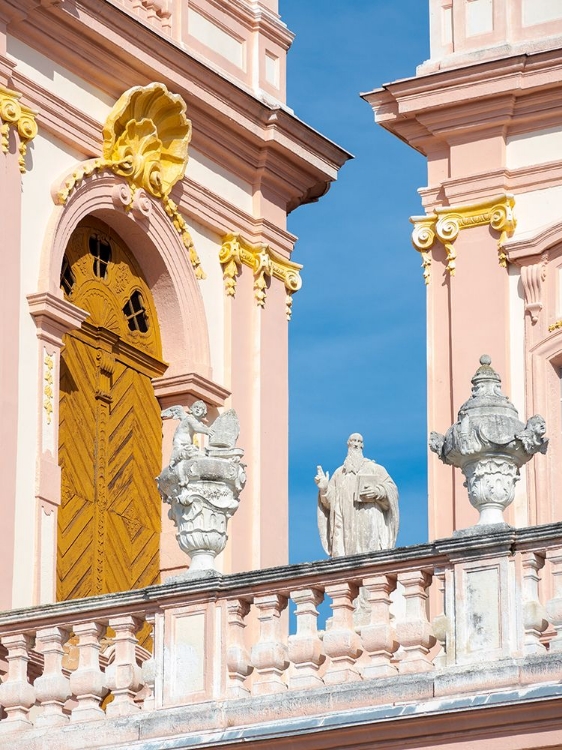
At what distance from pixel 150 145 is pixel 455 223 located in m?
2.41

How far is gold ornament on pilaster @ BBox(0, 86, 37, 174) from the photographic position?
2080 cm

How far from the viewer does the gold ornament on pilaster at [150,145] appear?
22.0 m

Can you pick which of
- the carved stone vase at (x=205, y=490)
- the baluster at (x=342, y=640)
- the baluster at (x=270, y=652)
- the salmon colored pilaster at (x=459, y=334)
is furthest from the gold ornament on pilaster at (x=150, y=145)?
the baluster at (x=342, y=640)

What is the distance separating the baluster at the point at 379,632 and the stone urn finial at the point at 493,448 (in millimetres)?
690

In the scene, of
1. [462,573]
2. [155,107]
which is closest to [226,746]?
[462,573]

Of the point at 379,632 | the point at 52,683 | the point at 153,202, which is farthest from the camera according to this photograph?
the point at 153,202

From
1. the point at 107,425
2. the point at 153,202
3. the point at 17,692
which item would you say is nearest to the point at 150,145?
the point at 153,202

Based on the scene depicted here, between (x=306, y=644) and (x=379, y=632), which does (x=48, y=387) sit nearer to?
(x=306, y=644)

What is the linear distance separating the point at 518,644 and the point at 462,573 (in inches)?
22.1

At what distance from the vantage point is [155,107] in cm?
2238

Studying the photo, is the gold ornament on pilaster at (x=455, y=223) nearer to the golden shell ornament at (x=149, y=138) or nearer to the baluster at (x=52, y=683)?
the golden shell ornament at (x=149, y=138)

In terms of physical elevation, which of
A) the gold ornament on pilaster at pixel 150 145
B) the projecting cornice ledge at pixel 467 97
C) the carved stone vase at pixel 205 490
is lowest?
the carved stone vase at pixel 205 490

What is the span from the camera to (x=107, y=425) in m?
21.9

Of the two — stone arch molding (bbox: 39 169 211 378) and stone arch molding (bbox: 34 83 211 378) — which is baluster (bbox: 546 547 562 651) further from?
stone arch molding (bbox: 39 169 211 378)
